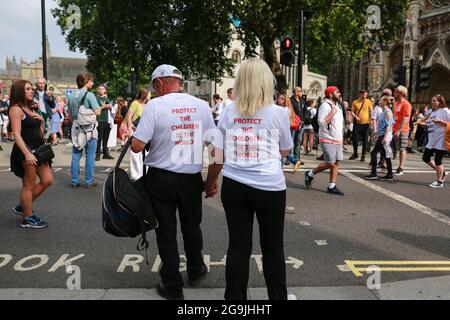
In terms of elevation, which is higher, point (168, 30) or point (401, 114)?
point (168, 30)

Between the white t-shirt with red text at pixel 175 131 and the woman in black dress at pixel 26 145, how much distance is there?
242cm

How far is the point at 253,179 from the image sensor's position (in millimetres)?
2994

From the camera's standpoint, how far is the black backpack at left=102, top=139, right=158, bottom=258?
3336 mm

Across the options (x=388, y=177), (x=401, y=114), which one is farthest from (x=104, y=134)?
(x=401, y=114)

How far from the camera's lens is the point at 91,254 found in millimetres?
4539

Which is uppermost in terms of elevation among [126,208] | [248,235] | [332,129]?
[332,129]

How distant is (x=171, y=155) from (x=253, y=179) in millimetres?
753

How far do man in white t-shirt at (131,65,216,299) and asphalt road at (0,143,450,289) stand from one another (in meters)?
0.48

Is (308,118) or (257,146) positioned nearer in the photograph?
(257,146)

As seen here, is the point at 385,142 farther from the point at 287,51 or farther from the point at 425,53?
the point at 425,53

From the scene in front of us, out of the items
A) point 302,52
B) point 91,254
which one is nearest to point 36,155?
point 91,254

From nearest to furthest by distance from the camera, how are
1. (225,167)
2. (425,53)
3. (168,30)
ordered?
1. (225,167)
2. (168,30)
3. (425,53)

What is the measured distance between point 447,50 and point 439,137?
110 feet

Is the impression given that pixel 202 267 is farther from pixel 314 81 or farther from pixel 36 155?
pixel 314 81
